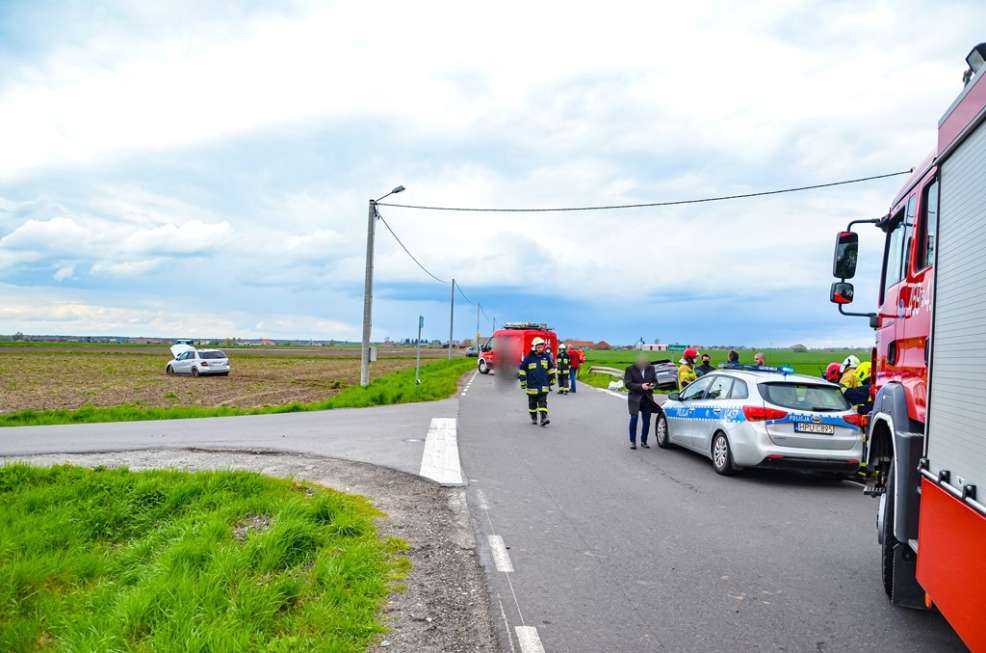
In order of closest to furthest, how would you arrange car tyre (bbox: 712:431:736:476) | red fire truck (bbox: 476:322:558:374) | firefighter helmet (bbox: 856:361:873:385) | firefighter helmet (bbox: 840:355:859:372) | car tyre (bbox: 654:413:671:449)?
car tyre (bbox: 712:431:736:476), firefighter helmet (bbox: 856:361:873:385), car tyre (bbox: 654:413:671:449), firefighter helmet (bbox: 840:355:859:372), red fire truck (bbox: 476:322:558:374)

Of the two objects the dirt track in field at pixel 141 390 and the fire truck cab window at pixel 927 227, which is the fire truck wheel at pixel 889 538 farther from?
the dirt track in field at pixel 141 390

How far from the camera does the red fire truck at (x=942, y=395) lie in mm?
3215

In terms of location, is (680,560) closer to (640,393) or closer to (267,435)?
(640,393)

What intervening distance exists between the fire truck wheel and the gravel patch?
8.82 ft

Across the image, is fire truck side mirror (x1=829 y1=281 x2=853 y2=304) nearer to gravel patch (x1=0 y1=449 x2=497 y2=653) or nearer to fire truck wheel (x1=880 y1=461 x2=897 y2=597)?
fire truck wheel (x1=880 y1=461 x2=897 y2=597)

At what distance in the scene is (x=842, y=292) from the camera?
6.26m

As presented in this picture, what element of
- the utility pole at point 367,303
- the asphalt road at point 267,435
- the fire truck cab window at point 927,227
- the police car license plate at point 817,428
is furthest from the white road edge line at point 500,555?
the utility pole at point 367,303

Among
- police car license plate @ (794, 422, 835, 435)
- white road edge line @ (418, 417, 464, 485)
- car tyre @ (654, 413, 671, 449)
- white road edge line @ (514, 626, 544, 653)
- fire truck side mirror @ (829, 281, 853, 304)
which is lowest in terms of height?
white road edge line @ (418, 417, 464, 485)

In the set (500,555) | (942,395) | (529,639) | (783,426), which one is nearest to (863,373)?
(783,426)

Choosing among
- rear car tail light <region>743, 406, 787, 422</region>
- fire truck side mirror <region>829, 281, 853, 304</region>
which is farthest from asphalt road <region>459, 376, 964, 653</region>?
fire truck side mirror <region>829, 281, 853, 304</region>

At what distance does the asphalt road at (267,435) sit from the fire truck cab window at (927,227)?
21.5 feet

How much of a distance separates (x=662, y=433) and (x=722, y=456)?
8.42 ft

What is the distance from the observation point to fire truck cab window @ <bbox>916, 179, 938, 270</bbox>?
4.73 m

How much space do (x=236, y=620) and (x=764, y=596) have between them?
3439 mm
